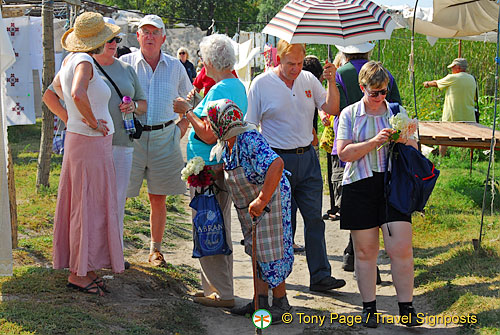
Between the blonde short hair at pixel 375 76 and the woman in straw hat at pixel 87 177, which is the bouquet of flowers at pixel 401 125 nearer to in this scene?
the blonde short hair at pixel 375 76

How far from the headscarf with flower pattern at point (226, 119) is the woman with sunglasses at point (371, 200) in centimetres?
84

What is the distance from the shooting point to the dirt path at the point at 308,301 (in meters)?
4.79

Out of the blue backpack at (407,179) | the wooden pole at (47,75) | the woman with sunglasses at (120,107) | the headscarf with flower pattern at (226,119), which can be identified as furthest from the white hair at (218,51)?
the wooden pole at (47,75)

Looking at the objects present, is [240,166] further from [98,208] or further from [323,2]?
[323,2]

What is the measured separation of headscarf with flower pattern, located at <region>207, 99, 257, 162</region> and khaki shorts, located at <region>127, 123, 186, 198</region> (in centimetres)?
145

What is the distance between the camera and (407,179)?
4.70 metres

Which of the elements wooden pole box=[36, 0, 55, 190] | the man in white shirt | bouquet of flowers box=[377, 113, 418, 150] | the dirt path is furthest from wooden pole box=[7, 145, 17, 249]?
bouquet of flowers box=[377, 113, 418, 150]

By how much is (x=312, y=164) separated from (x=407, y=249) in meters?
1.29

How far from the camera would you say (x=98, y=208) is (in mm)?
4934

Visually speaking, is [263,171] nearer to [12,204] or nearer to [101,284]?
[101,284]

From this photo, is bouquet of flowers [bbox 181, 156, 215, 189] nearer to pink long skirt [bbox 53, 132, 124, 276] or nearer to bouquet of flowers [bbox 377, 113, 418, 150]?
pink long skirt [bbox 53, 132, 124, 276]

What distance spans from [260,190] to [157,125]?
5.53ft

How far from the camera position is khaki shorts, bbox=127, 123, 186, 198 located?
5918 millimetres

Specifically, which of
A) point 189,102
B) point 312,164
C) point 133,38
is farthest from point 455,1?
point 133,38
